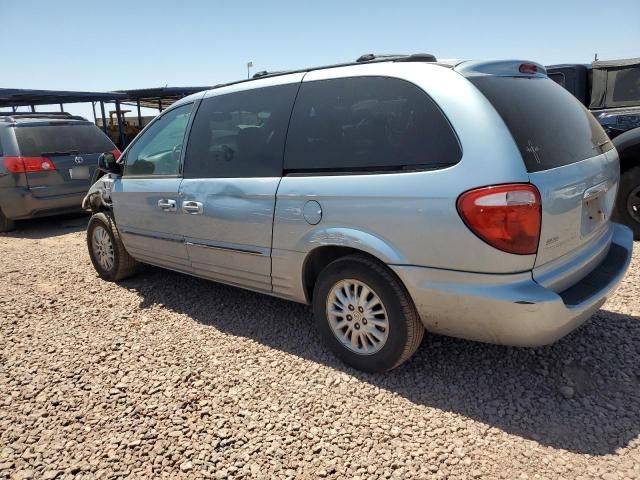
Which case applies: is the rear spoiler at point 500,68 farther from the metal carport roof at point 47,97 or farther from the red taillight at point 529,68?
the metal carport roof at point 47,97

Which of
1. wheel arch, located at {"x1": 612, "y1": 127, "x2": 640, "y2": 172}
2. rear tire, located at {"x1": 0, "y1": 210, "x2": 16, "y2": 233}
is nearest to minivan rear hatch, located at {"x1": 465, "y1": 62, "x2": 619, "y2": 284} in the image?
wheel arch, located at {"x1": 612, "y1": 127, "x2": 640, "y2": 172}

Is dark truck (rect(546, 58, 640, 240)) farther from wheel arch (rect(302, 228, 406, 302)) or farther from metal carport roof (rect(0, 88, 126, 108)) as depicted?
metal carport roof (rect(0, 88, 126, 108))

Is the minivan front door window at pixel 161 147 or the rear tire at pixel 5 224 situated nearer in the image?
the minivan front door window at pixel 161 147

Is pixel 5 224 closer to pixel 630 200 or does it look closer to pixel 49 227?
pixel 49 227

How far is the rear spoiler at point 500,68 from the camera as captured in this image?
101 inches

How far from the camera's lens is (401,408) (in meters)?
2.61

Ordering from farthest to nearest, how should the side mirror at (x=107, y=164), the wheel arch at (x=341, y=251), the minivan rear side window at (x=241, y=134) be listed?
the side mirror at (x=107, y=164) < the minivan rear side window at (x=241, y=134) < the wheel arch at (x=341, y=251)

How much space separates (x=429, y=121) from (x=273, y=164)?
1.10 m

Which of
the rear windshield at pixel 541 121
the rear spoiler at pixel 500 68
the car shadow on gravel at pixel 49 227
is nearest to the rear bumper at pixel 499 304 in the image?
the rear windshield at pixel 541 121

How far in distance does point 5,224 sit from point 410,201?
7.88 m

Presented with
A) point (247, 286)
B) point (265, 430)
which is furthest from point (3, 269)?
point (265, 430)

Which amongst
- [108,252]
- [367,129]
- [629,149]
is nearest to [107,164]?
[108,252]

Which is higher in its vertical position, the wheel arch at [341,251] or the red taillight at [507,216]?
the red taillight at [507,216]

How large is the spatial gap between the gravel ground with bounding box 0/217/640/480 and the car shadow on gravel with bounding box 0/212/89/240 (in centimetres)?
426
